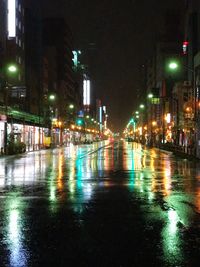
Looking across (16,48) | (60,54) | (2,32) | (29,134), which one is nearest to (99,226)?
(2,32)

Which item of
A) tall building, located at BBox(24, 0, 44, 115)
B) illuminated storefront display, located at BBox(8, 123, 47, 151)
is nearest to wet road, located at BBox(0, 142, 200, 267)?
illuminated storefront display, located at BBox(8, 123, 47, 151)

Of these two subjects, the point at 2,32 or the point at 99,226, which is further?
the point at 2,32

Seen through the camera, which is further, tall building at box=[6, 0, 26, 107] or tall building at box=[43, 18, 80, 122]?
tall building at box=[43, 18, 80, 122]

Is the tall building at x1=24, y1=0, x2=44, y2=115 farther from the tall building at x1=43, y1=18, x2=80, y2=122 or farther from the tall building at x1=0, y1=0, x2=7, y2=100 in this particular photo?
the tall building at x1=43, y1=18, x2=80, y2=122

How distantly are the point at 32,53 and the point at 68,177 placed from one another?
96.6m

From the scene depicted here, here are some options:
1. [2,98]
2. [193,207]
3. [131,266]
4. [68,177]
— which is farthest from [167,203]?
[2,98]

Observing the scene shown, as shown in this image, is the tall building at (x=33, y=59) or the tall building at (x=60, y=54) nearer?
the tall building at (x=33, y=59)

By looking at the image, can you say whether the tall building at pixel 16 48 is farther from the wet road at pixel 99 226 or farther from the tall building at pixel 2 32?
the wet road at pixel 99 226

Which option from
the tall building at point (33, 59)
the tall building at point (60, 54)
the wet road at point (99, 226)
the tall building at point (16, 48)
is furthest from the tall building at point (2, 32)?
the tall building at point (60, 54)

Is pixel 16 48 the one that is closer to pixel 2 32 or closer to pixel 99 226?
pixel 2 32

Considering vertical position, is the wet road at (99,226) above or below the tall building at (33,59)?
below

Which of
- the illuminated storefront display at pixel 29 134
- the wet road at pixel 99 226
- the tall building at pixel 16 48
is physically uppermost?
the tall building at pixel 16 48

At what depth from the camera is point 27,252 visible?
9297 millimetres

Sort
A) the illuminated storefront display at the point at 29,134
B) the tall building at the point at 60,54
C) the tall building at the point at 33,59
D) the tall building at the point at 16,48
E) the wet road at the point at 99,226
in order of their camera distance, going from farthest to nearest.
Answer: the tall building at the point at 60,54, the tall building at the point at 33,59, the tall building at the point at 16,48, the illuminated storefront display at the point at 29,134, the wet road at the point at 99,226
